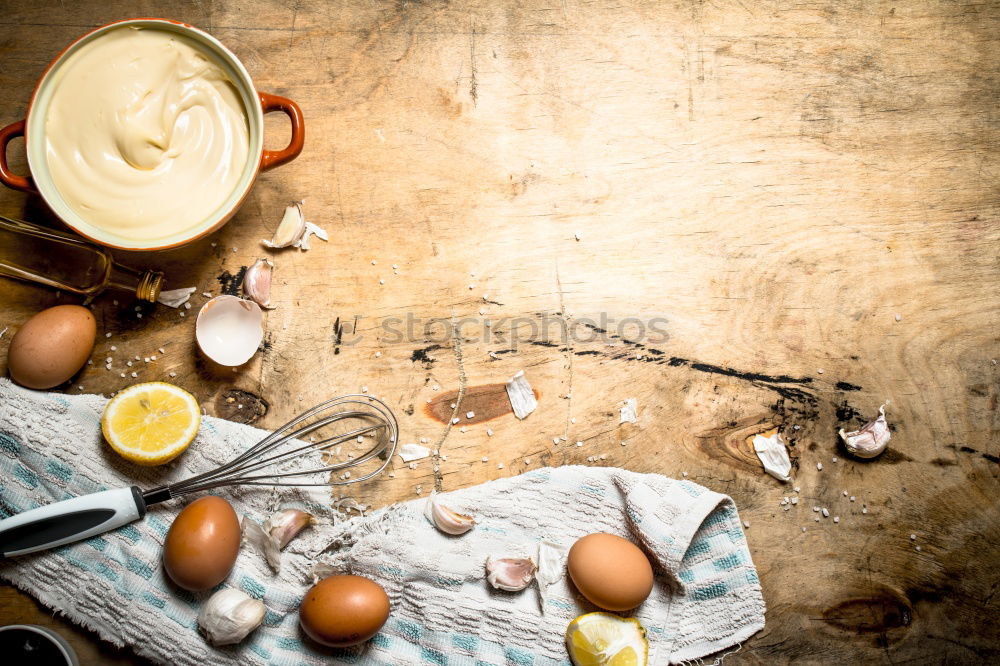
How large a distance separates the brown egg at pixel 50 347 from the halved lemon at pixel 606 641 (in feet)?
3.04

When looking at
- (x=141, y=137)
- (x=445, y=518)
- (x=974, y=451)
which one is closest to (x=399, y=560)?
(x=445, y=518)

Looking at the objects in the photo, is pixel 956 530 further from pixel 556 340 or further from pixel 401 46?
pixel 401 46

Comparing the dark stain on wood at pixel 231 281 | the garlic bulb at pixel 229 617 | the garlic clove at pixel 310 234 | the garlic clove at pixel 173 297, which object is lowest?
the garlic bulb at pixel 229 617

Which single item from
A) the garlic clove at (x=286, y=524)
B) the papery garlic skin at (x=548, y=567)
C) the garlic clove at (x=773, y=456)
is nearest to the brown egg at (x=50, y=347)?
the garlic clove at (x=286, y=524)

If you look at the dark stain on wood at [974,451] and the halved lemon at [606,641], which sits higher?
the dark stain on wood at [974,451]

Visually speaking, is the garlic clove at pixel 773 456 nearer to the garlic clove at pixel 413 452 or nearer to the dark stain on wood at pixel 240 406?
the garlic clove at pixel 413 452

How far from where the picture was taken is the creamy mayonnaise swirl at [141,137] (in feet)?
3.14

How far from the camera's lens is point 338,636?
3.10ft

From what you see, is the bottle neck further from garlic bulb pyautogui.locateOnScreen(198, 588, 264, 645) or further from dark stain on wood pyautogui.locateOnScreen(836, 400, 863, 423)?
dark stain on wood pyautogui.locateOnScreen(836, 400, 863, 423)

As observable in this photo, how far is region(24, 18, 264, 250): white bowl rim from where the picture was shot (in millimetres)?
934

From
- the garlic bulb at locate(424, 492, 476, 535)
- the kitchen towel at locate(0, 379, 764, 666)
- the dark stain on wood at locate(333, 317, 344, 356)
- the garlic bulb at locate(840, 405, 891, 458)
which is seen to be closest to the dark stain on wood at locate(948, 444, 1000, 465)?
the garlic bulb at locate(840, 405, 891, 458)

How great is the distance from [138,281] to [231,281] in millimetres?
153

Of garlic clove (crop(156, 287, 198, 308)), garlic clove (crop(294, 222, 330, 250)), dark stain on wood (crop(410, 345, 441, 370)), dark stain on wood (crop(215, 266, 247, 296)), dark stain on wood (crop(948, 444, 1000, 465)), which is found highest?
garlic clove (crop(294, 222, 330, 250))

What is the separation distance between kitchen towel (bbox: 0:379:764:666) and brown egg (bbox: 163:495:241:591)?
0.06 m
